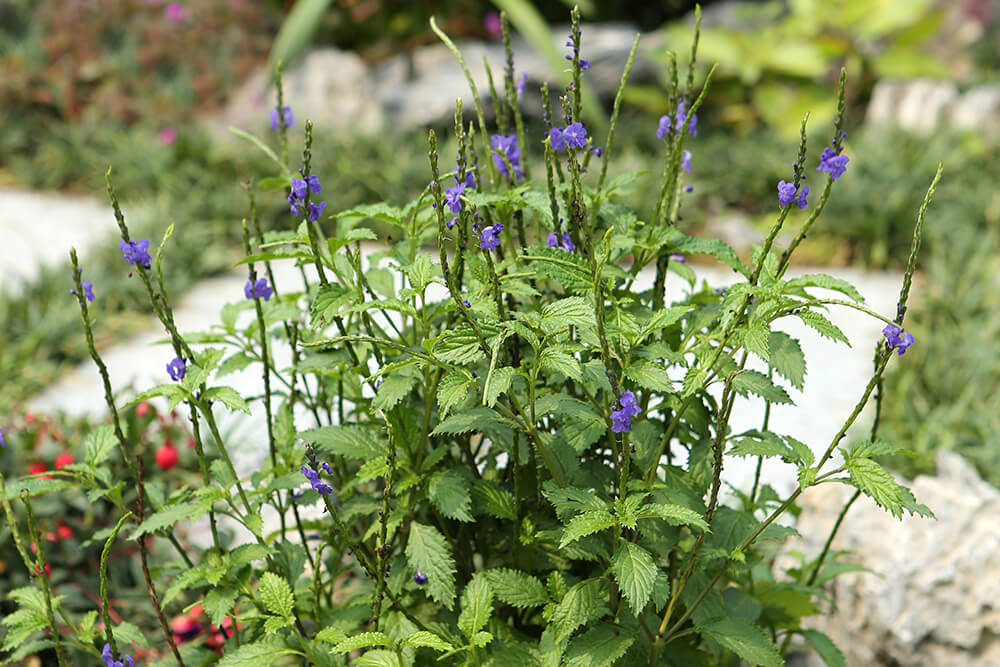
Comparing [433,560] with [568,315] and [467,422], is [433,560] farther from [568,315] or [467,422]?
[568,315]

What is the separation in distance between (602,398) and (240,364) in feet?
2.31

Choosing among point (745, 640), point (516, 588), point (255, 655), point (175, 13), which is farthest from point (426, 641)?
point (175, 13)

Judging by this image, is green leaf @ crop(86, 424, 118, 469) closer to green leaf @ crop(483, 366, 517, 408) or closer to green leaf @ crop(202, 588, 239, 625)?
green leaf @ crop(202, 588, 239, 625)

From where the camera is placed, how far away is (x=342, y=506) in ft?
5.57

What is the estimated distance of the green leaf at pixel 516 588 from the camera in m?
1.49

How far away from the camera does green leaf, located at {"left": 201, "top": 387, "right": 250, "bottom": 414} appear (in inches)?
58.7

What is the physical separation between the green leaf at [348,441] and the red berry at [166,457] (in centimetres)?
128

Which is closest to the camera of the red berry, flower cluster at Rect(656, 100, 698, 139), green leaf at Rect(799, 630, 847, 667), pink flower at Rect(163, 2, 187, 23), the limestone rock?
flower cluster at Rect(656, 100, 698, 139)

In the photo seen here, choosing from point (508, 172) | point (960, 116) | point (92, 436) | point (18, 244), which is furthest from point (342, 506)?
point (960, 116)

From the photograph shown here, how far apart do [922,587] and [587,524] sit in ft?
4.10

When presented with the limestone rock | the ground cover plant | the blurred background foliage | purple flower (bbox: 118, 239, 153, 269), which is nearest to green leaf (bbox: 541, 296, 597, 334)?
the ground cover plant

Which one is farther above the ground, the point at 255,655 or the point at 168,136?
the point at 168,136

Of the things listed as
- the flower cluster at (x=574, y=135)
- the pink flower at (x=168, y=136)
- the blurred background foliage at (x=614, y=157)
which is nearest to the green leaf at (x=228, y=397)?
the flower cluster at (x=574, y=135)

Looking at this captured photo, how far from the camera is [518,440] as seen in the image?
5.01ft
